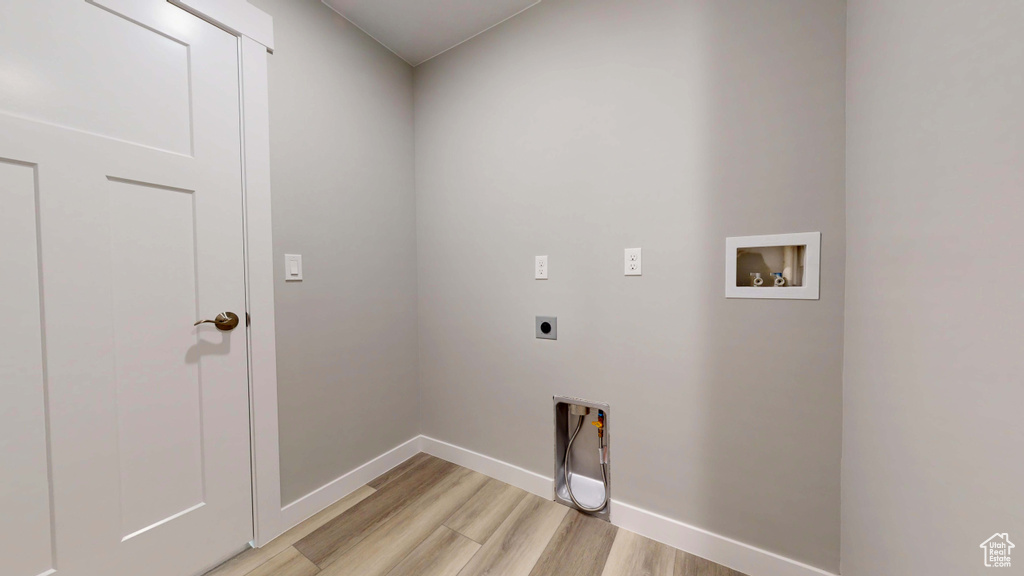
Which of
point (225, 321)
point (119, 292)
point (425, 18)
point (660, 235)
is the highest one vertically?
point (425, 18)

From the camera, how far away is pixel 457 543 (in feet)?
4.48

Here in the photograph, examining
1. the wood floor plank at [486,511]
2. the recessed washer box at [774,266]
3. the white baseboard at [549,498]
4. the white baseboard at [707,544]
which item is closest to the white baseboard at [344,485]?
the white baseboard at [549,498]

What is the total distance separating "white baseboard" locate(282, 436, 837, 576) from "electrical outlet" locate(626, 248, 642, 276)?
99 cm

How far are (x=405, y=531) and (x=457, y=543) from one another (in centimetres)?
24

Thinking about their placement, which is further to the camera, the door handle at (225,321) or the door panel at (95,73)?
the door handle at (225,321)

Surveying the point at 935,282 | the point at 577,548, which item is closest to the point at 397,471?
the point at 577,548

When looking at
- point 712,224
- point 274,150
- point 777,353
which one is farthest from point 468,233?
point 777,353

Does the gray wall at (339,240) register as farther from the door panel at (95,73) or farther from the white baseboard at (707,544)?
the white baseboard at (707,544)

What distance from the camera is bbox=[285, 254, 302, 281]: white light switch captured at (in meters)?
1.46

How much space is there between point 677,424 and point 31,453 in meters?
2.00

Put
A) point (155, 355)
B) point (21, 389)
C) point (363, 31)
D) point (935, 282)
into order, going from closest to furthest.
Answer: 1. point (935, 282)
2. point (21, 389)
3. point (155, 355)
4. point (363, 31)

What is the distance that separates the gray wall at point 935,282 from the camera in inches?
19.3

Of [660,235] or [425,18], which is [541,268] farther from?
[425,18]

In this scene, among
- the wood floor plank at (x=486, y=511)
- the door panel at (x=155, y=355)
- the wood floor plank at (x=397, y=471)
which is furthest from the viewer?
the wood floor plank at (x=397, y=471)
